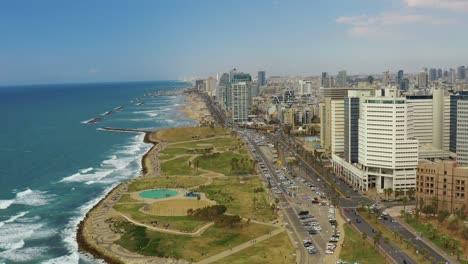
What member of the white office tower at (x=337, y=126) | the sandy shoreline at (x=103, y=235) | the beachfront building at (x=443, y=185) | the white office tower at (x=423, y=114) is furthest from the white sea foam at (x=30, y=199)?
the white office tower at (x=423, y=114)

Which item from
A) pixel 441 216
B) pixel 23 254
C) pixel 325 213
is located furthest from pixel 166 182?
pixel 441 216

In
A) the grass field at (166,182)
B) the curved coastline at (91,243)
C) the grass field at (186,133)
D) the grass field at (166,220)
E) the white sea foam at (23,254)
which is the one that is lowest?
the white sea foam at (23,254)

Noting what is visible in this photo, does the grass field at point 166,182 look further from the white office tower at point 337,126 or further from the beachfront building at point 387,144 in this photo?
the white office tower at point 337,126

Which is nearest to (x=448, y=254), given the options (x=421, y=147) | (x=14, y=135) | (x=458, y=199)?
(x=458, y=199)

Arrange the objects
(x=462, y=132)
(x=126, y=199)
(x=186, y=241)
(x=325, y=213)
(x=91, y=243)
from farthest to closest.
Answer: (x=462, y=132), (x=126, y=199), (x=325, y=213), (x=91, y=243), (x=186, y=241)

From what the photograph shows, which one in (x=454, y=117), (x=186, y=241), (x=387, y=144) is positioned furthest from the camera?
(x=454, y=117)

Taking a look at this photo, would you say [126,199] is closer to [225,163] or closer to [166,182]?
[166,182]

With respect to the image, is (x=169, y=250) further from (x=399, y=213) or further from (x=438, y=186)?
(x=438, y=186)
